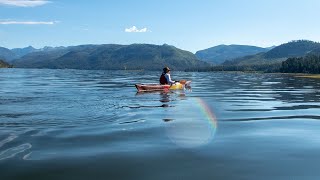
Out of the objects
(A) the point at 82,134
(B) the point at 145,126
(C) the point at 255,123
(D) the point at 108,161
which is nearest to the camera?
(D) the point at 108,161

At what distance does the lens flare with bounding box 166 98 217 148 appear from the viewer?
18250 mm

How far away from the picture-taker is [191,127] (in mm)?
22188

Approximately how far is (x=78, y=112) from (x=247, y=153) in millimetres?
15363

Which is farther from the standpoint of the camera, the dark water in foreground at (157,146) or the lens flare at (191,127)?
the lens flare at (191,127)

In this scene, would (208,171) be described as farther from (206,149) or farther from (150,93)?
(150,93)

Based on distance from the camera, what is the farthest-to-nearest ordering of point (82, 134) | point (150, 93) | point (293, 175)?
point (150, 93) → point (82, 134) → point (293, 175)

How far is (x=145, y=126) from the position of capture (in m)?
22.5

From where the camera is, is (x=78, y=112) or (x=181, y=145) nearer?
(x=181, y=145)

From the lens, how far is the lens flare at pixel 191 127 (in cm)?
1825

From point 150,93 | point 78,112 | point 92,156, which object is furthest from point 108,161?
point 150,93

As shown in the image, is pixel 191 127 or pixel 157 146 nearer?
pixel 157 146

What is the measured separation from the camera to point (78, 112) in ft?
92.9

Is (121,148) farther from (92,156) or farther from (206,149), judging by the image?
(206,149)

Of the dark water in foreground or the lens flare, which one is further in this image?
the lens flare
